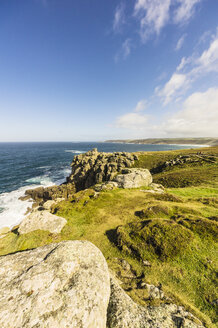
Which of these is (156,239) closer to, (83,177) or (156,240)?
(156,240)

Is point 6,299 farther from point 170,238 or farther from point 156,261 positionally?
point 170,238

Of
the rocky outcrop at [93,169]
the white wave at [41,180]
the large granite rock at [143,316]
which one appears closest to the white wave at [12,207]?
the white wave at [41,180]

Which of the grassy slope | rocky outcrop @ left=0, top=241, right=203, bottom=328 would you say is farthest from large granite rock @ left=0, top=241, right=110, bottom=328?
the grassy slope

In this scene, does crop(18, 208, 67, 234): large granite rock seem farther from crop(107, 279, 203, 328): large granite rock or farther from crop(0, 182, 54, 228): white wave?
crop(0, 182, 54, 228): white wave

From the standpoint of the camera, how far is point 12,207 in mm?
A: 40312

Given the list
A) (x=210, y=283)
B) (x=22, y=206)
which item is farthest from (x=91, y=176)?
(x=210, y=283)

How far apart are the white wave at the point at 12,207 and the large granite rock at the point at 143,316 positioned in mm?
35487

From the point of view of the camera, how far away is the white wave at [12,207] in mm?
33316

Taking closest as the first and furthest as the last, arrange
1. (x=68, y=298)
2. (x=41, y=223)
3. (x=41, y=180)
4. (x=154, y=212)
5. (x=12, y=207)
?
(x=68, y=298) → (x=41, y=223) → (x=154, y=212) → (x=12, y=207) → (x=41, y=180)

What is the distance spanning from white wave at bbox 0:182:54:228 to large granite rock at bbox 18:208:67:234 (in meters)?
22.7

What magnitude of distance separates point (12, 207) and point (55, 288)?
Result: 4468 centimetres

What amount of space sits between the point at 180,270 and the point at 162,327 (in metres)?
4.80

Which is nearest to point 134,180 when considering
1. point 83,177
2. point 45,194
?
point 83,177

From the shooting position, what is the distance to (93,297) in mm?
6191
